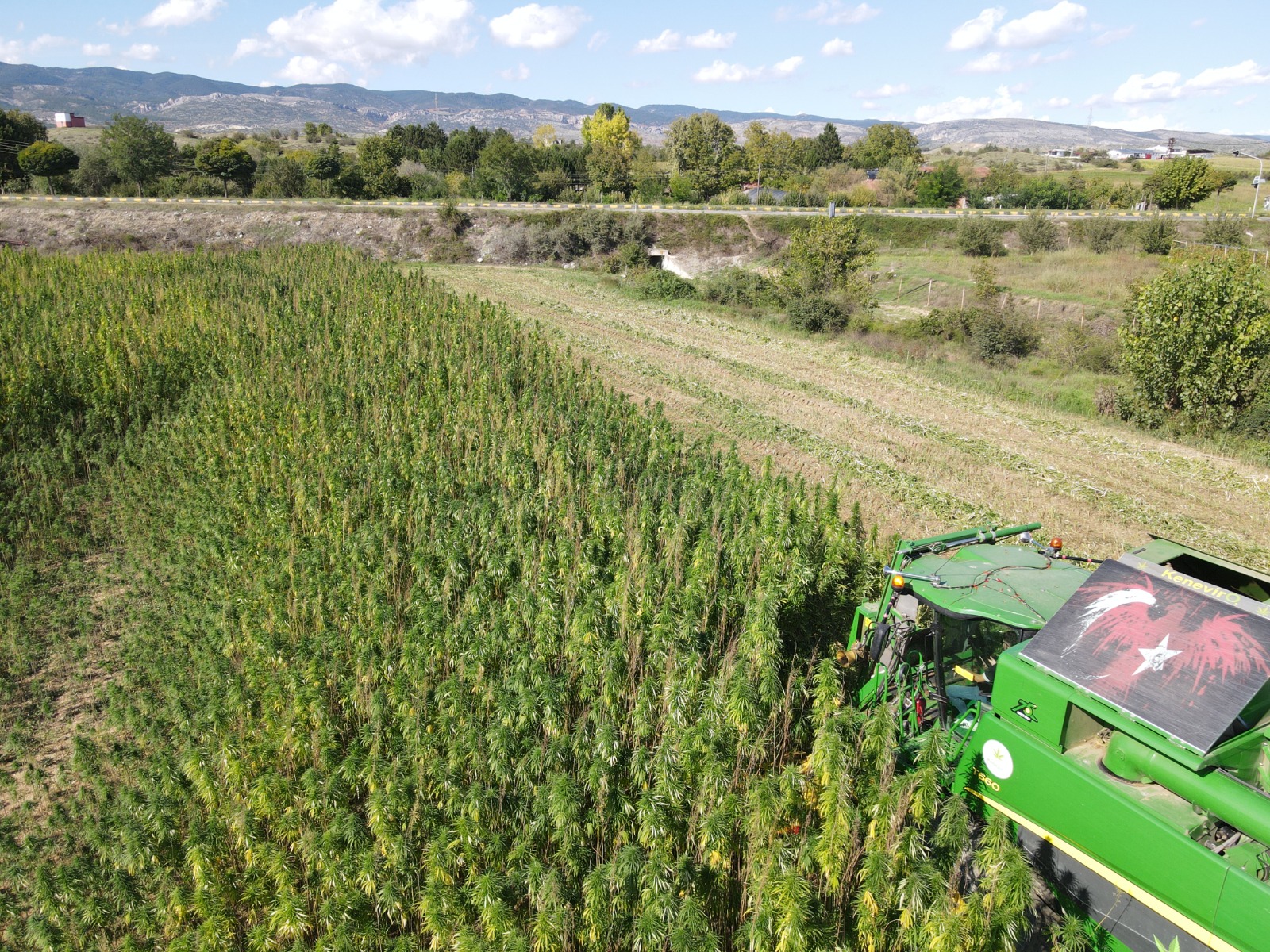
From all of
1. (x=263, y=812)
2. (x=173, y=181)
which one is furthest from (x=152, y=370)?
(x=173, y=181)

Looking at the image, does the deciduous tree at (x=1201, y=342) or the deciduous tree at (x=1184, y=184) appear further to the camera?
the deciduous tree at (x=1184, y=184)

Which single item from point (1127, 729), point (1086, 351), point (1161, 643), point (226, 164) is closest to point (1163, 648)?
point (1161, 643)

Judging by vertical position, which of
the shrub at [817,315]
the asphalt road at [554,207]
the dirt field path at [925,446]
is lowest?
the dirt field path at [925,446]

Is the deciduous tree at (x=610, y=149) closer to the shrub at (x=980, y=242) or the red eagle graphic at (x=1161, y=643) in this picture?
the shrub at (x=980, y=242)

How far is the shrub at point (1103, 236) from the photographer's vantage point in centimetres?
4391

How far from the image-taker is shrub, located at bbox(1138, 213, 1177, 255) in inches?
1652

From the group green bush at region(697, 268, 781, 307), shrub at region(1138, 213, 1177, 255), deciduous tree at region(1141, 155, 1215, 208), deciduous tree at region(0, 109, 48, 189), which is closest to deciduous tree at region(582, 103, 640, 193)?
green bush at region(697, 268, 781, 307)

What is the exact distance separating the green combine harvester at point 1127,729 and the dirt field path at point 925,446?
16.9 feet

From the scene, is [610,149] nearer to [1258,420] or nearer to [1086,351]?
[1086,351]

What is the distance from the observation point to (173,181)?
58094 millimetres

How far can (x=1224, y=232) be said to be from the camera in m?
40.2

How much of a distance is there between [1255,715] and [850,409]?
13.0 metres

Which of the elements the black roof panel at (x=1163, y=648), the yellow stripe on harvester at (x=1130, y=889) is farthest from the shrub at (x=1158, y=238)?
the yellow stripe on harvester at (x=1130, y=889)

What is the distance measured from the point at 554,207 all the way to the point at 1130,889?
5032 cm
